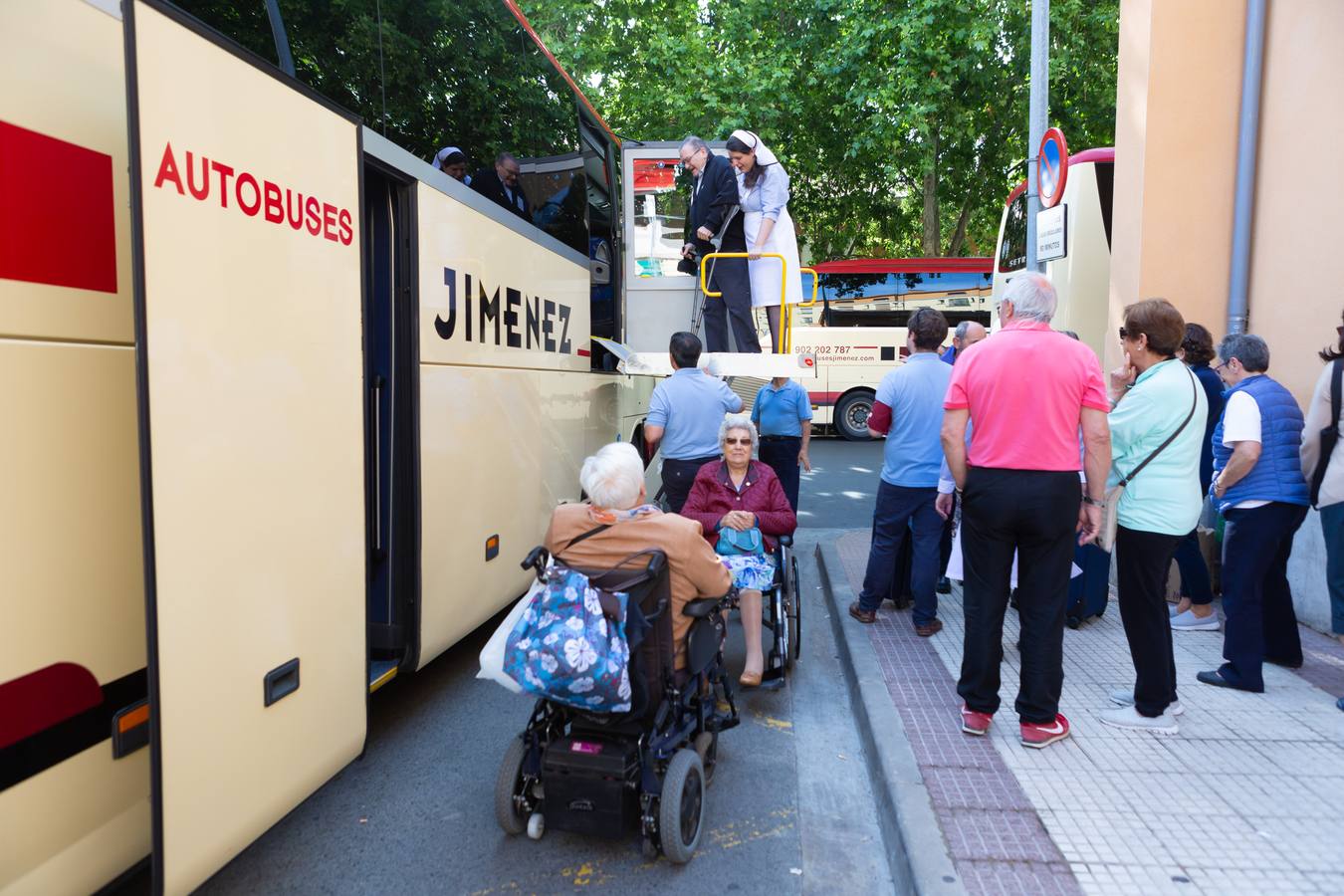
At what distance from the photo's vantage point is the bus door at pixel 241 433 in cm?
217

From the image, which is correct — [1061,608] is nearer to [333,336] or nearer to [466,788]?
[466,788]

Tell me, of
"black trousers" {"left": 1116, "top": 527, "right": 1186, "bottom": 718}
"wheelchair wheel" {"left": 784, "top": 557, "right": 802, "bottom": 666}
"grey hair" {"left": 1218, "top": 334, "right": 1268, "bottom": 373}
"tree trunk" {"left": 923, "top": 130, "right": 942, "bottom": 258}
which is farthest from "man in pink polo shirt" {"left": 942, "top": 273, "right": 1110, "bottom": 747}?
"tree trunk" {"left": 923, "top": 130, "right": 942, "bottom": 258}

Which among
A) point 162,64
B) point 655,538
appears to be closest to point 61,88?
point 162,64

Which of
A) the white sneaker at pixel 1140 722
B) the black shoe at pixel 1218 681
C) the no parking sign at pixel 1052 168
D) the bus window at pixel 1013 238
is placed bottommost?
the white sneaker at pixel 1140 722

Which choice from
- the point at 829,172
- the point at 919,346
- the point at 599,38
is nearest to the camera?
the point at 919,346

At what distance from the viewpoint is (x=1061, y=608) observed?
3.57 metres

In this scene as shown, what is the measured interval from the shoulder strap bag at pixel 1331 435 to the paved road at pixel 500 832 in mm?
2370

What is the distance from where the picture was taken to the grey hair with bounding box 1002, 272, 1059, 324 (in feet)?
11.6

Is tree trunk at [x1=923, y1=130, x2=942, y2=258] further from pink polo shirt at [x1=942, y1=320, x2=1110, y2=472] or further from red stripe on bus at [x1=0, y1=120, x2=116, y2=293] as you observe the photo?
red stripe on bus at [x1=0, y1=120, x2=116, y2=293]

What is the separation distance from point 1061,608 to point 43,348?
3.45 meters

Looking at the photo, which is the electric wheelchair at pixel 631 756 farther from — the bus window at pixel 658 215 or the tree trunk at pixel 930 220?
the tree trunk at pixel 930 220

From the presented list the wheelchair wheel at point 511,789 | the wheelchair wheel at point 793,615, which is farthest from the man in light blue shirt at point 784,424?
the wheelchair wheel at point 511,789

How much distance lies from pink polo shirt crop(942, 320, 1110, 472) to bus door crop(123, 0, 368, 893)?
2.34m

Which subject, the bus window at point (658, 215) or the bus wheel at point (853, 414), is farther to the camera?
the bus wheel at point (853, 414)
